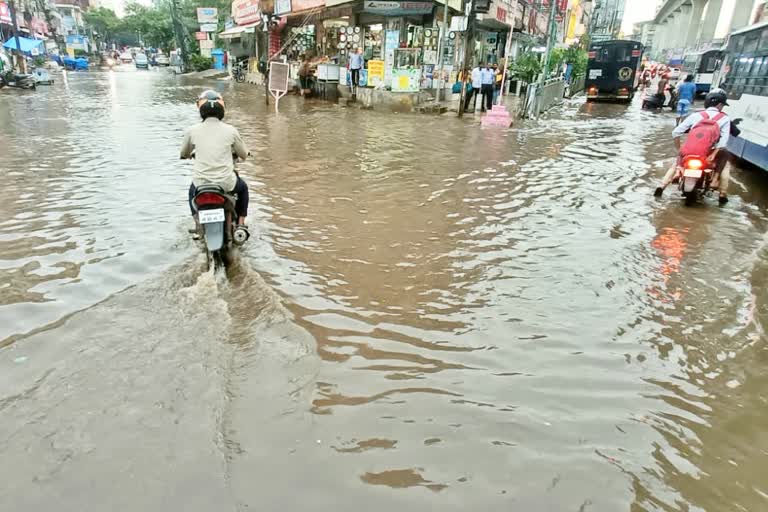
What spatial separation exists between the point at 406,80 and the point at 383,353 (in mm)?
17304

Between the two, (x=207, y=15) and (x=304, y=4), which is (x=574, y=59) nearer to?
(x=304, y=4)

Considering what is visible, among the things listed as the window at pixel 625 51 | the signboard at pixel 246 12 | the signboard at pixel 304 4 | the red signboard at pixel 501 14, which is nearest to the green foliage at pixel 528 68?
the red signboard at pixel 501 14

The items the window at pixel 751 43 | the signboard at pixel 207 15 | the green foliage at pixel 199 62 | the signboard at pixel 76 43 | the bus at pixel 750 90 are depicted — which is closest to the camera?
the bus at pixel 750 90

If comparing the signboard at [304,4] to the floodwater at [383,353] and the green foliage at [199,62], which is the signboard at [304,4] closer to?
the floodwater at [383,353]

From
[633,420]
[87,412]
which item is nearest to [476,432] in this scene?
[633,420]

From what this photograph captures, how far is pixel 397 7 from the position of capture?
1934 centimetres

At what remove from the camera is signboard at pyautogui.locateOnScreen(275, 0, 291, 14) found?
26498 millimetres

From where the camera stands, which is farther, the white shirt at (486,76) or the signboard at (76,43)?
the signboard at (76,43)

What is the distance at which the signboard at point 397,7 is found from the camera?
19203 mm

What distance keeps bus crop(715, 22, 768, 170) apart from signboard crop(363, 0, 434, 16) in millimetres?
10232

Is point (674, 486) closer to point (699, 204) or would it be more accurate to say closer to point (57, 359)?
point (57, 359)

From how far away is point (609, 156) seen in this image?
11945mm

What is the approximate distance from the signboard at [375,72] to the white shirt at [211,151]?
1609 cm

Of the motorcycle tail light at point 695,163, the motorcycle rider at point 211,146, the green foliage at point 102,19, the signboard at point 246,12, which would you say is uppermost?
the green foliage at point 102,19
